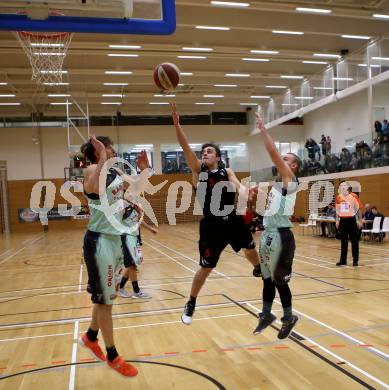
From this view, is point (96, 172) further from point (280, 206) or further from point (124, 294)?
point (124, 294)

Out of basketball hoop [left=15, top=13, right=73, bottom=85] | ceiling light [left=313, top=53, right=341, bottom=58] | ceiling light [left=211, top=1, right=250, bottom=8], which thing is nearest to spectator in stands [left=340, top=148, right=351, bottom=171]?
ceiling light [left=313, top=53, right=341, bottom=58]

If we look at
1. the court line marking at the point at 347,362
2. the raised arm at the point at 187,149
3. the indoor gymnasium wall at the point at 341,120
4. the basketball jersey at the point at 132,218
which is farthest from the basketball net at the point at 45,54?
the indoor gymnasium wall at the point at 341,120

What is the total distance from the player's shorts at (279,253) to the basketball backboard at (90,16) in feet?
7.69

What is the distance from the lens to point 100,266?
138 inches

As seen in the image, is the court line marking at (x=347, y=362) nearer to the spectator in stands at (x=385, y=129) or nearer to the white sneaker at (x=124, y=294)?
the white sneaker at (x=124, y=294)

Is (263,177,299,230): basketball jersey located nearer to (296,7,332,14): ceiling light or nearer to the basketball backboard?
the basketball backboard

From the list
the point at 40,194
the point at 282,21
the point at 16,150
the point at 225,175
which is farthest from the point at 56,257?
the point at 16,150

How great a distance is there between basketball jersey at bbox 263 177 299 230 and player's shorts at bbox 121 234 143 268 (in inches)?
113

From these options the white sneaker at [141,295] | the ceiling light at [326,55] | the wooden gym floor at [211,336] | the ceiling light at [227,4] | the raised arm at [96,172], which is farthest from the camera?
the ceiling light at [326,55]

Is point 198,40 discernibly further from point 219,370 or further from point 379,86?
point 219,370

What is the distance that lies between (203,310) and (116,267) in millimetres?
2703

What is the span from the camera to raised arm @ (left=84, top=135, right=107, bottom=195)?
11.3 ft

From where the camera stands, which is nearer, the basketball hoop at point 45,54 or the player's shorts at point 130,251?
the player's shorts at point 130,251

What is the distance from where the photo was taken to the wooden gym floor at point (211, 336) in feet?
12.3
